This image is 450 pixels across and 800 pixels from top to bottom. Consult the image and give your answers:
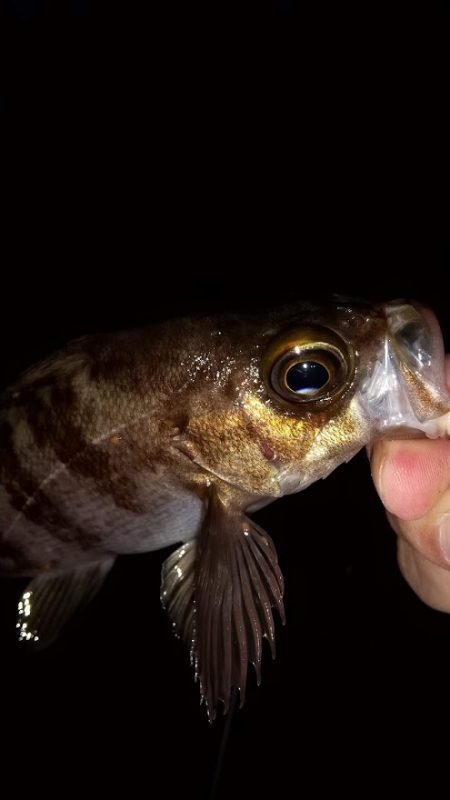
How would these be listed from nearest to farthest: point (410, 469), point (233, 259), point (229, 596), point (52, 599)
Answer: point (410, 469), point (229, 596), point (52, 599), point (233, 259)

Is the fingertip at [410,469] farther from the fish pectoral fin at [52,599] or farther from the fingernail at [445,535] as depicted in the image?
the fish pectoral fin at [52,599]

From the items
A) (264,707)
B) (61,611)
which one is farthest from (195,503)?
(264,707)

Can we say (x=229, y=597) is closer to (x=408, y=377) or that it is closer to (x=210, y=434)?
(x=210, y=434)

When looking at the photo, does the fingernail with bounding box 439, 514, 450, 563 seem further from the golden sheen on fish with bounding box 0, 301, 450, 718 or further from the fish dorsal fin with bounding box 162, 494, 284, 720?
the fish dorsal fin with bounding box 162, 494, 284, 720

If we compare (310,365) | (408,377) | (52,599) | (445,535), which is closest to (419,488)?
(445,535)

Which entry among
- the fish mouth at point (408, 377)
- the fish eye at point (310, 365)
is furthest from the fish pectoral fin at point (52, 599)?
the fish mouth at point (408, 377)

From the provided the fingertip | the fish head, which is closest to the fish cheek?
the fish head

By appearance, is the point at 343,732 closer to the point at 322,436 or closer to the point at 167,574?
the point at 167,574
